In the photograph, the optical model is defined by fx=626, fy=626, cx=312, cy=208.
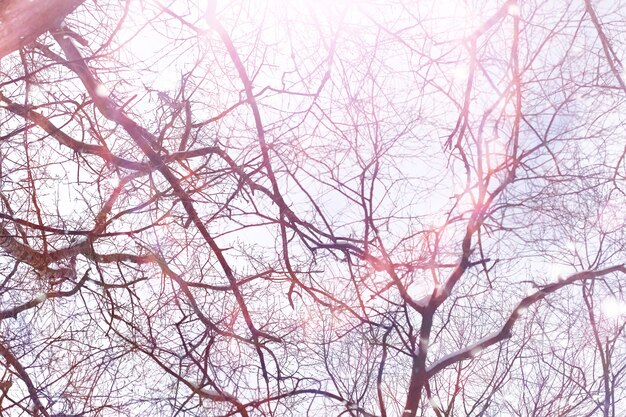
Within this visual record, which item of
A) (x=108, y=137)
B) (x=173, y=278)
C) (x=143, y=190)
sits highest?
(x=108, y=137)

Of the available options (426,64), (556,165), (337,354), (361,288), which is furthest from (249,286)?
(556,165)

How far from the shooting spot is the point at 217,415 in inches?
168

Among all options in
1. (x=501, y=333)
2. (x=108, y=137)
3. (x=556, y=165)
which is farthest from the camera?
(x=501, y=333)

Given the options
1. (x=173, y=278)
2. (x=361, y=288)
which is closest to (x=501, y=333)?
(x=361, y=288)

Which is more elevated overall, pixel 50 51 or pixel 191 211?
pixel 50 51

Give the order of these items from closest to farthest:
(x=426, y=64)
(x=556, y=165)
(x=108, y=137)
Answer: (x=426, y=64) → (x=108, y=137) → (x=556, y=165)

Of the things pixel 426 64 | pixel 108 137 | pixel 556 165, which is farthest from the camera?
pixel 556 165

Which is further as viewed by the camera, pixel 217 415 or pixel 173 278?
pixel 217 415

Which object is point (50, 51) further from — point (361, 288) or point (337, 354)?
point (337, 354)

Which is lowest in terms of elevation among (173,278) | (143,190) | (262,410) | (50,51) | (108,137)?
(262,410)

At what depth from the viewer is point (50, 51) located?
168 inches

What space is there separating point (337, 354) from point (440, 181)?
1661 mm

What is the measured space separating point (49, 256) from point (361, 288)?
2255 mm

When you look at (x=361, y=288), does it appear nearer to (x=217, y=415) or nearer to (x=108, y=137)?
(x=217, y=415)
